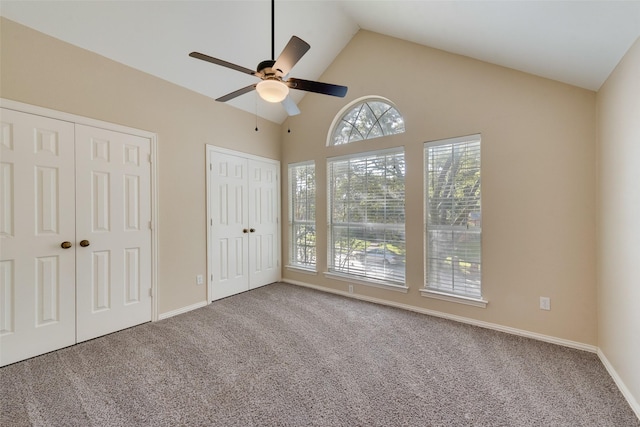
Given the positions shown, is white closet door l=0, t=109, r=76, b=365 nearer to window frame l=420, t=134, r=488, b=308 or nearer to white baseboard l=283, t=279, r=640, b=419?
white baseboard l=283, t=279, r=640, b=419

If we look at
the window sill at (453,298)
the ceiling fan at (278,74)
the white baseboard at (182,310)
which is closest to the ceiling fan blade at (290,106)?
the ceiling fan at (278,74)

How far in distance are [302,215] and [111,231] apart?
2499 millimetres

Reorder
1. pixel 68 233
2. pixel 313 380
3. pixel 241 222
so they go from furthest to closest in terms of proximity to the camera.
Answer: pixel 241 222, pixel 68 233, pixel 313 380

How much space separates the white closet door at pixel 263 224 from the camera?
4.12 meters

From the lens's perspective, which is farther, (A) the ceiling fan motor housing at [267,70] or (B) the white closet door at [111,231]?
(B) the white closet door at [111,231]

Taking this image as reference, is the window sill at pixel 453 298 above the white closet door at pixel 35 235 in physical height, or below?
below

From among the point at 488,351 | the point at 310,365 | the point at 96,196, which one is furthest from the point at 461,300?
the point at 96,196

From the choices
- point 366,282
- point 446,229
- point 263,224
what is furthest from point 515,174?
point 263,224

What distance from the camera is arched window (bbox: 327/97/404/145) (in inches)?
135

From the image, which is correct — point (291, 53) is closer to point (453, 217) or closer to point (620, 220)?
point (453, 217)

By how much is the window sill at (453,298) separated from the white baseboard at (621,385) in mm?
863

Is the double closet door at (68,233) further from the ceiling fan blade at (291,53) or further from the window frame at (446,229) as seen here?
the window frame at (446,229)

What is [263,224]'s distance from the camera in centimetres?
429

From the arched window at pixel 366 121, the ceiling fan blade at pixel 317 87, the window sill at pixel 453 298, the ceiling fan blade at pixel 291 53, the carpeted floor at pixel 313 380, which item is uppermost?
the arched window at pixel 366 121
